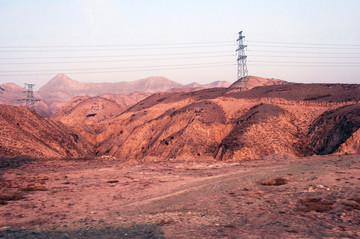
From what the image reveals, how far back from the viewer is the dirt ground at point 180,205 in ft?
25.8

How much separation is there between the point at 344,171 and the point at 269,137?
20.2 metres

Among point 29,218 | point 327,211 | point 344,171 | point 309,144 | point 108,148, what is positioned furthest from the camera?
point 108,148

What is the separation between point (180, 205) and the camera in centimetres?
1127

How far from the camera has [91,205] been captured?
Answer: 12305 millimetres

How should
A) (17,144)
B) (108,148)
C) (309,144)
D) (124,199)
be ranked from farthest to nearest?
(108,148)
(309,144)
(17,144)
(124,199)

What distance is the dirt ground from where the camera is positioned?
787cm

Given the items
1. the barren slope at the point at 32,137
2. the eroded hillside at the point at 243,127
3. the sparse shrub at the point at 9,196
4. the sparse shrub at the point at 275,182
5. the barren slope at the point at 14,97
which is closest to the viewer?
the sparse shrub at the point at 9,196

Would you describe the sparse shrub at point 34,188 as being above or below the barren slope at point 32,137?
below

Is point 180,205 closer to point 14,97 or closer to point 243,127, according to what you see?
point 243,127

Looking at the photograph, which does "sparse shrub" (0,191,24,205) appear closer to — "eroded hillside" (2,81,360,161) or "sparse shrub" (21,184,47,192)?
"sparse shrub" (21,184,47,192)

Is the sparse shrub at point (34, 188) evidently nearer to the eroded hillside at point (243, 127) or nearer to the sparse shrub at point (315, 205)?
the sparse shrub at point (315, 205)

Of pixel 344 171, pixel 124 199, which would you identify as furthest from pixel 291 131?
pixel 124 199

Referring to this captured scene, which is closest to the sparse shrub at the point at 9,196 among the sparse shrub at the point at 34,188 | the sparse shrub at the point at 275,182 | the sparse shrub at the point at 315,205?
the sparse shrub at the point at 34,188

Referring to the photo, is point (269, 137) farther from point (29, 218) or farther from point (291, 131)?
point (29, 218)
